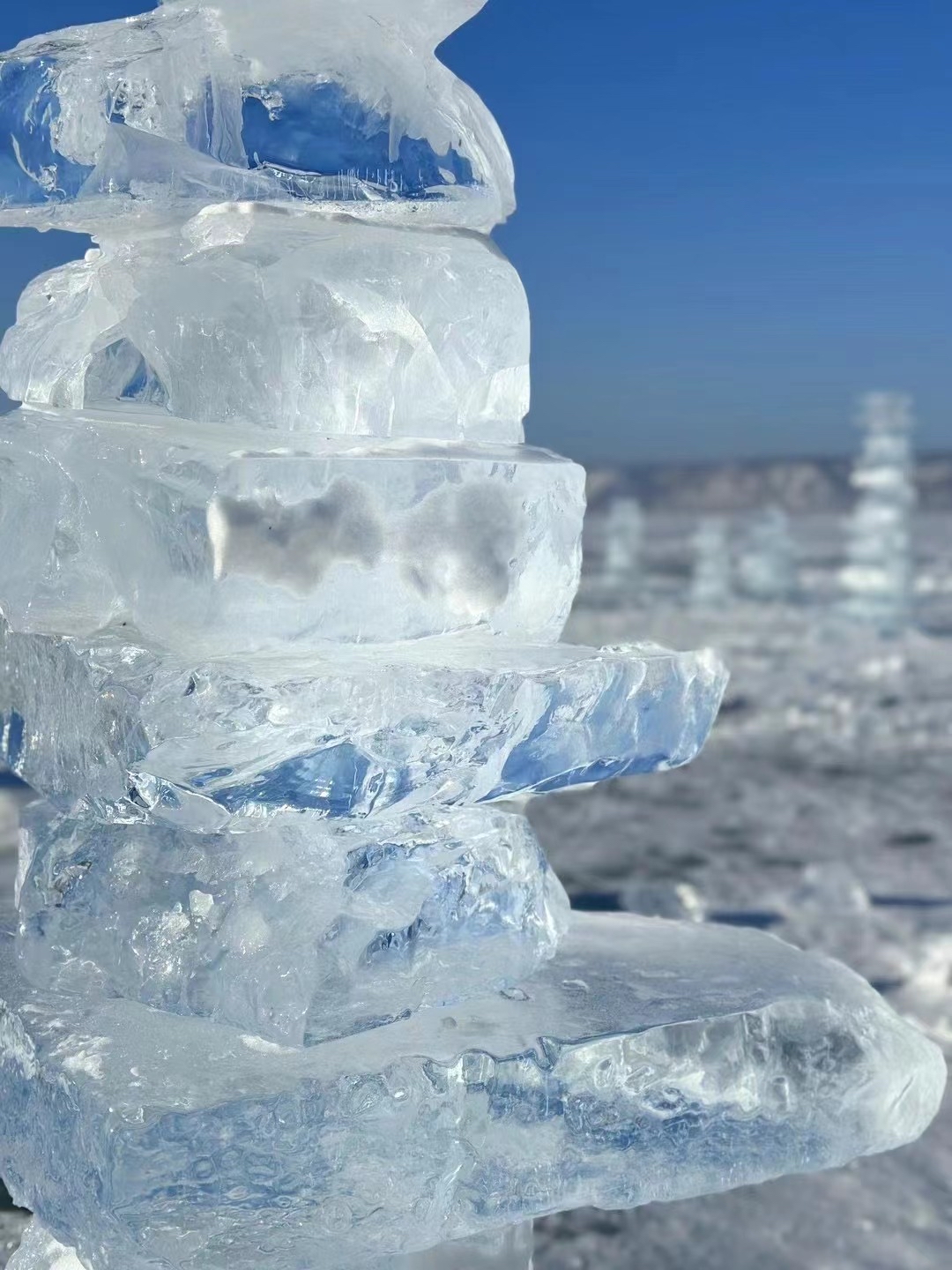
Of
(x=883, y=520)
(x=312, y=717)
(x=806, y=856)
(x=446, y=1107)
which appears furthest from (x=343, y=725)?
(x=883, y=520)

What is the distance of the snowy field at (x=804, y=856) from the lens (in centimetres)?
162

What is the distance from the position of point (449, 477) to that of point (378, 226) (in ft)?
0.72

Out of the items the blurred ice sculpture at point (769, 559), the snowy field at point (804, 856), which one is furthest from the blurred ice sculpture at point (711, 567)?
the snowy field at point (804, 856)

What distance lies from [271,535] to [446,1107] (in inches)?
17.4

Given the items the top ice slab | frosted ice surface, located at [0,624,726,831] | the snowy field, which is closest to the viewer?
frosted ice surface, located at [0,624,726,831]

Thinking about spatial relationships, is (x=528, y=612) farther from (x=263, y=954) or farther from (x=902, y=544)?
(x=902, y=544)

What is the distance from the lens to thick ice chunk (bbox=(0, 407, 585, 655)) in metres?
1.09

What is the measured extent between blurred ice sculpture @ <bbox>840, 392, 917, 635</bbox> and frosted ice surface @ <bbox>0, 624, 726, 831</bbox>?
666cm

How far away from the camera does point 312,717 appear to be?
1051 mm

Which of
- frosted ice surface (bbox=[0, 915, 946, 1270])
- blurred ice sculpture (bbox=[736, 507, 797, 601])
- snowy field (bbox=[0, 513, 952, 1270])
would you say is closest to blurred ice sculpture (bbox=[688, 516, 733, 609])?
blurred ice sculpture (bbox=[736, 507, 797, 601])

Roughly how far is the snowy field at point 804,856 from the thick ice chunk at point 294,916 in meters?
0.53

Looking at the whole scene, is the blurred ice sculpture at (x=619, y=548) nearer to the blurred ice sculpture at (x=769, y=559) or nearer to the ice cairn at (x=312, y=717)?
the blurred ice sculpture at (x=769, y=559)

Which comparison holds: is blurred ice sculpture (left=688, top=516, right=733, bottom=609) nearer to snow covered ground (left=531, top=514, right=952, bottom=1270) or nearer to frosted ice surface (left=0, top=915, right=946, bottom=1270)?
snow covered ground (left=531, top=514, right=952, bottom=1270)

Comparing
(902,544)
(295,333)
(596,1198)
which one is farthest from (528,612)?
(902,544)
